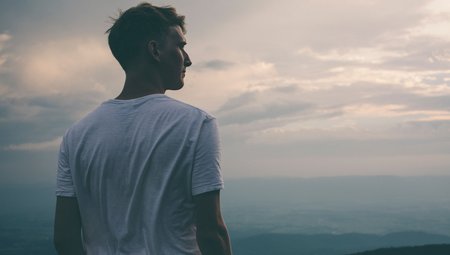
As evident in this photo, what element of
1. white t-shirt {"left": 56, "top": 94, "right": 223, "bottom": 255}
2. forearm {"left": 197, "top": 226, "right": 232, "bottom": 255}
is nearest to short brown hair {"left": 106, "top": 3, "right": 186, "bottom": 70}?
white t-shirt {"left": 56, "top": 94, "right": 223, "bottom": 255}

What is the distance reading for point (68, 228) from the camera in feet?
8.14

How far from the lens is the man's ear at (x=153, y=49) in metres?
2.53

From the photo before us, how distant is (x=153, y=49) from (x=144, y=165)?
2.55 feet

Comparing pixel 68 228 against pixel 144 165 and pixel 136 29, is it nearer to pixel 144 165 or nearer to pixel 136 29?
pixel 144 165

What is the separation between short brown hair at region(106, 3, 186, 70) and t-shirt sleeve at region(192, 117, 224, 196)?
74cm

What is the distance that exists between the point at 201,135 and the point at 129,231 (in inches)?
26.5

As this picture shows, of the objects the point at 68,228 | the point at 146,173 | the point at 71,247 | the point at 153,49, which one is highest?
the point at 153,49

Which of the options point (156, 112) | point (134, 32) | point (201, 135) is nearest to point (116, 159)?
point (156, 112)

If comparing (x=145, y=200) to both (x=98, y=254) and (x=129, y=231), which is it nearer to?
(x=129, y=231)

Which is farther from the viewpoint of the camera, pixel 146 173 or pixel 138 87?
pixel 138 87

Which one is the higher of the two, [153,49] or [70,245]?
[153,49]

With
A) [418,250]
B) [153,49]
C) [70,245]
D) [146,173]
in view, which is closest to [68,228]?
[70,245]

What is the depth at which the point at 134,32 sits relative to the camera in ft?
8.40

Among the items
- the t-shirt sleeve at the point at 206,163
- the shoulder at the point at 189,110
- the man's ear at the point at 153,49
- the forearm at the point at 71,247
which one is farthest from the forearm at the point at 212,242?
the man's ear at the point at 153,49
